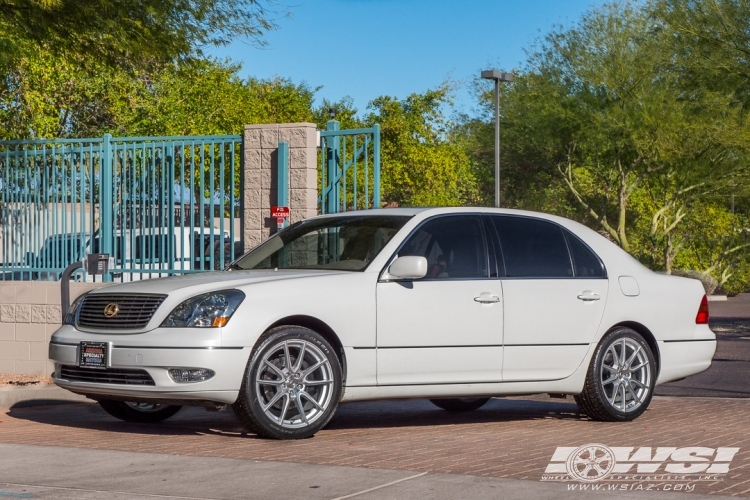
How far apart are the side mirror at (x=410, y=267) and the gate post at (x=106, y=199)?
6.53 meters

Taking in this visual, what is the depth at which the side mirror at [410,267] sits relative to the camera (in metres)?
8.90

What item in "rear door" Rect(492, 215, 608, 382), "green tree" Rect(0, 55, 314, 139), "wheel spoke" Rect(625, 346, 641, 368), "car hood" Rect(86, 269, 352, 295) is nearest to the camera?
"car hood" Rect(86, 269, 352, 295)

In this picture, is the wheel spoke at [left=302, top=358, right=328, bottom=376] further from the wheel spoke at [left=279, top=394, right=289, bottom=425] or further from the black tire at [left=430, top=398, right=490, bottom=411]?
the black tire at [left=430, top=398, right=490, bottom=411]

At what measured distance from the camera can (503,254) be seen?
32.3 ft

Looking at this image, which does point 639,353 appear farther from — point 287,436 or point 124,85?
point 124,85

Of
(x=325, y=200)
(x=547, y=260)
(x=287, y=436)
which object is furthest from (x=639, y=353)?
(x=325, y=200)

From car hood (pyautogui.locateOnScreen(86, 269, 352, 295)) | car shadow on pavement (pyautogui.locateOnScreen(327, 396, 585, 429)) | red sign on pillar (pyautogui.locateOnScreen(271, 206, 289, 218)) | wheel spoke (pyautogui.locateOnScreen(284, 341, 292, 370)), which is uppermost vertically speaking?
red sign on pillar (pyautogui.locateOnScreen(271, 206, 289, 218))

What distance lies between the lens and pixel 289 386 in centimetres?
861

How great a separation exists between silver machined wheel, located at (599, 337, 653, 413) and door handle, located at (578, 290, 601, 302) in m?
0.41

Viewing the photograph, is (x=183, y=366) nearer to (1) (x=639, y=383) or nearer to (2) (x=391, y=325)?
(2) (x=391, y=325)

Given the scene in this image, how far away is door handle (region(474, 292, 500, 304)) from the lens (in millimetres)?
9469

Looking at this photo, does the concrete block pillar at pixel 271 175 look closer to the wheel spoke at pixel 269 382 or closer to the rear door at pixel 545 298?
the rear door at pixel 545 298

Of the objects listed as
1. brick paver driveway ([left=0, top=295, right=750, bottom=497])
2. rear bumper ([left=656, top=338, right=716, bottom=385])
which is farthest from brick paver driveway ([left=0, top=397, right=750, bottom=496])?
rear bumper ([left=656, top=338, right=716, bottom=385])

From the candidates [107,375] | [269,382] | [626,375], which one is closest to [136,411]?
[107,375]
